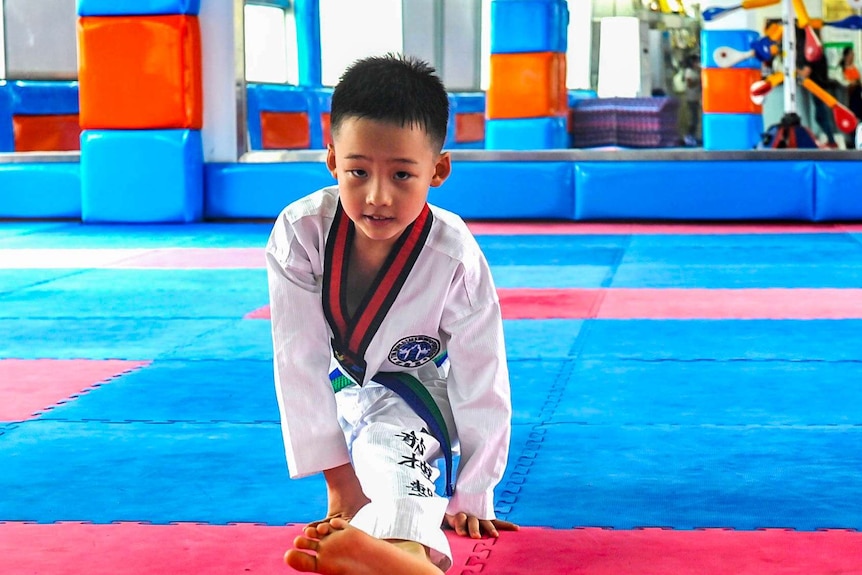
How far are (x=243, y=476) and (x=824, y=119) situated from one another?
10103 millimetres

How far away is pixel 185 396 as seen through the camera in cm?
313

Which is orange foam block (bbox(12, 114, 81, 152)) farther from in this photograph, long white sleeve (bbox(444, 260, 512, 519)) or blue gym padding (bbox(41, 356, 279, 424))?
long white sleeve (bbox(444, 260, 512, 519))

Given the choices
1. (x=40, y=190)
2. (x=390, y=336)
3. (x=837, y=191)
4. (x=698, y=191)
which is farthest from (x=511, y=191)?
(x=390, y=336)

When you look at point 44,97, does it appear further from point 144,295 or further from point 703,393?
point 703,393

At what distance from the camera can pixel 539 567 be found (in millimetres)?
1867

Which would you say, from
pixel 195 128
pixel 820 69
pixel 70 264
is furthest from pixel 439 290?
pixel 820 69

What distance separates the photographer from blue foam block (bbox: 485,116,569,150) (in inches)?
466

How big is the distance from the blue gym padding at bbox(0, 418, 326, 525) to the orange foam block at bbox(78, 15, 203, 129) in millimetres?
5544

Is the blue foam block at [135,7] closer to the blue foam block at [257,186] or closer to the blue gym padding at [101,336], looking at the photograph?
the blue foam block at [257,186]

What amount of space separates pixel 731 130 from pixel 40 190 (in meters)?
7.74

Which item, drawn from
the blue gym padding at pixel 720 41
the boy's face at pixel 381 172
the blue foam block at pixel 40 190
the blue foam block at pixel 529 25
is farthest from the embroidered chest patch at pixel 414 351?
the blue gym padding at pixel 720 41

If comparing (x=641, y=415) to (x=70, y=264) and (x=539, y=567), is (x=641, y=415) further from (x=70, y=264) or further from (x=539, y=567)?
(x=70, y=264)

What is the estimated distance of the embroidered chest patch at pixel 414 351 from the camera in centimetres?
209

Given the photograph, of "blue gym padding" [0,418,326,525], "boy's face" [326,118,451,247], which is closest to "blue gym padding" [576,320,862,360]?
"blue gym padding" [0,418,326,525]
